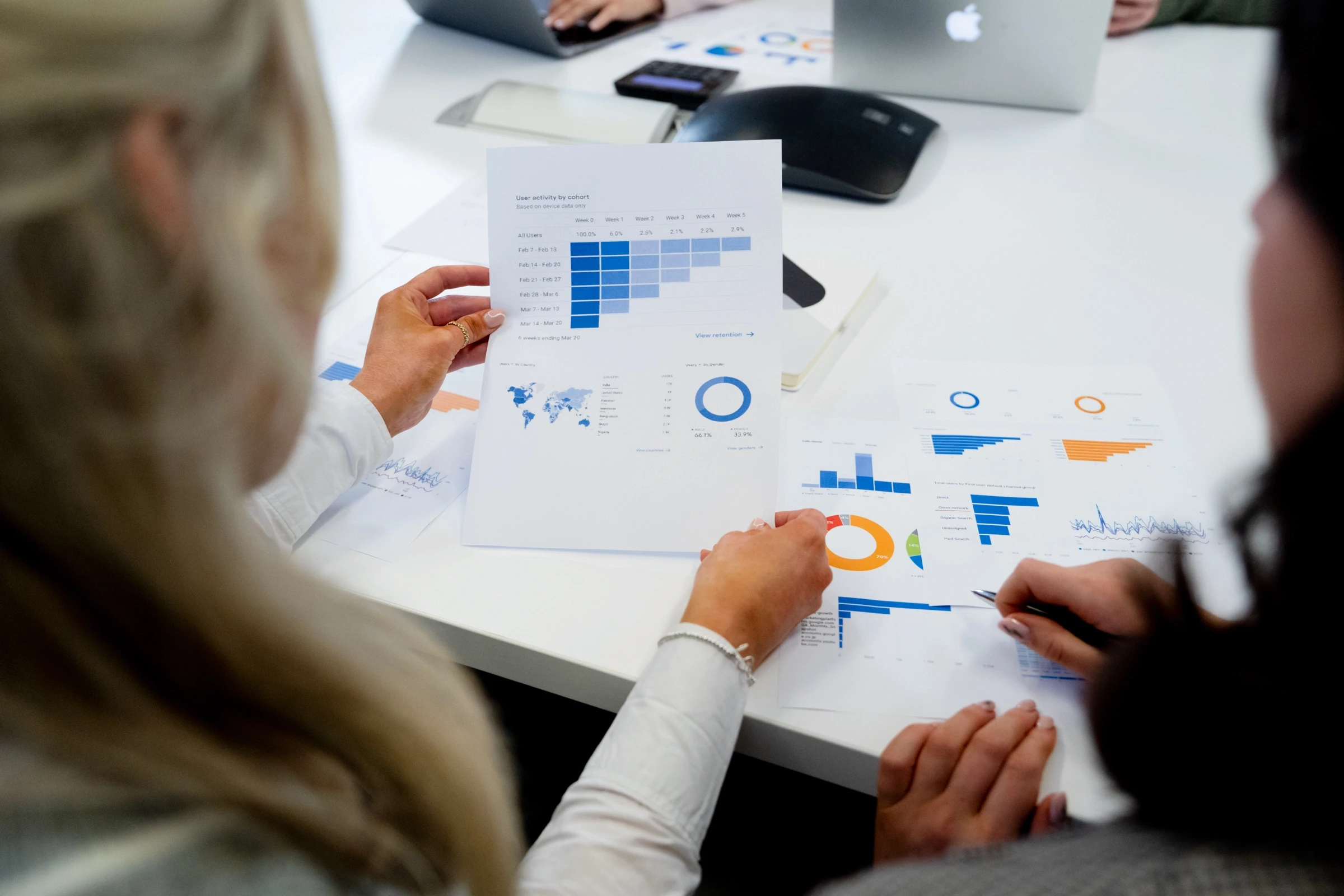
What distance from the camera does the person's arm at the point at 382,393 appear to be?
690 millimetres

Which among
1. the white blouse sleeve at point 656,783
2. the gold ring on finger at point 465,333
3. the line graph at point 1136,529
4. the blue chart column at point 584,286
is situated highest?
the blue chart column at point 584,286

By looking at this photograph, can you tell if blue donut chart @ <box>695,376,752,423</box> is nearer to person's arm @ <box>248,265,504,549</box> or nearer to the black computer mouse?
person's arm @ <box>248,265,504,549</box>

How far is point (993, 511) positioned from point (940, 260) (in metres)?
0.40

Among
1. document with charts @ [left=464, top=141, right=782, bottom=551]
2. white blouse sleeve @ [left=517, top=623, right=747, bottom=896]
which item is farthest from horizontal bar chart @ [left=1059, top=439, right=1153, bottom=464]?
white blouse sleeve @ [left=517, top=623, right=747, bottom=896]

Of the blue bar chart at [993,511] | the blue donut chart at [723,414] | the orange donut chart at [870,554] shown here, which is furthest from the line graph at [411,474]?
the blue bar chart at [993,511]

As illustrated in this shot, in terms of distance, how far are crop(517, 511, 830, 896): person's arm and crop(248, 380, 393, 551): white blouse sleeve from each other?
297 mm

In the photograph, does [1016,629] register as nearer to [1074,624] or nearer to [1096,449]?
[1074,624]

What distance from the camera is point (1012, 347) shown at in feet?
2.83

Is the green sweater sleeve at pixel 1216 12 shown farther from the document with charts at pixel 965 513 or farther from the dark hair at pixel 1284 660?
the dark hair at pixel 1284 660

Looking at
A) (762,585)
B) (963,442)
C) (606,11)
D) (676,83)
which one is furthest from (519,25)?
(762,585)

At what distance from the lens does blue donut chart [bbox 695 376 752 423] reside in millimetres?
724

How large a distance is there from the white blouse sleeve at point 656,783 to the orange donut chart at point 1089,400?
1.34 feet

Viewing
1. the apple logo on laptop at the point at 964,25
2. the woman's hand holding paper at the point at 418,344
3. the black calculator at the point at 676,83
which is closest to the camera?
the woman's hand holding paper at the point at 418,344

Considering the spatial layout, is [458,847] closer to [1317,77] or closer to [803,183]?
[1317,77]
